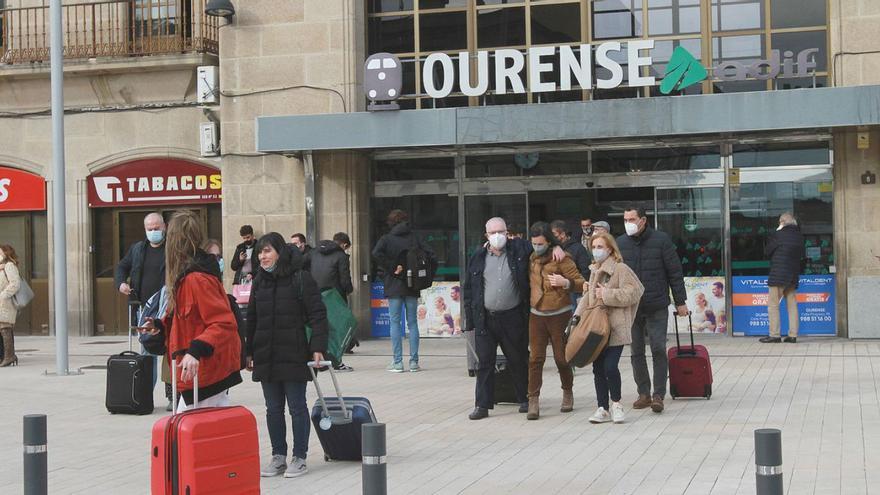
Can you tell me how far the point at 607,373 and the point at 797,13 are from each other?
947cm

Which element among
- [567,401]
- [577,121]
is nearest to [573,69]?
[577,121]

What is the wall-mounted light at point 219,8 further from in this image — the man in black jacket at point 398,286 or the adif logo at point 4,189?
the man in black jacket at point 398,286

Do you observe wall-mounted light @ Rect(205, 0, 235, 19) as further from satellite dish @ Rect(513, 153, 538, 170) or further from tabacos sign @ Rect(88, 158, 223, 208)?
satellite dish @ Rect(513, 153, 538, 170)

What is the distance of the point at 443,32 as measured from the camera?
62.9ft

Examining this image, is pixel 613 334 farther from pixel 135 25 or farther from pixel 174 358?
pixel 135 25

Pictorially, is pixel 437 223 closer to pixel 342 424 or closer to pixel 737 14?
pixel 737 14

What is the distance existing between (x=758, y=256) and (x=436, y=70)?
5.40m

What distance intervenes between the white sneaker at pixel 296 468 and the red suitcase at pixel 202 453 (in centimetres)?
160

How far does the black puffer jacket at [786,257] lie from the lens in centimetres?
1688

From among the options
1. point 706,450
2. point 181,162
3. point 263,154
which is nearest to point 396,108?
point 263,154

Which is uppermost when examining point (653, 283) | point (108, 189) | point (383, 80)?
point (383, 80)

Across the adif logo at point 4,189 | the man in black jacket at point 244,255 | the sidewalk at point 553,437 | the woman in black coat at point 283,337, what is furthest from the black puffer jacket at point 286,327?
the adif logo at point 4,189

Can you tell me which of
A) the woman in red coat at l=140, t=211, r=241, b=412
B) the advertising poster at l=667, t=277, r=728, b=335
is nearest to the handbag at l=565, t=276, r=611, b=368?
the woman in red coat at l=140, t=211, r=241, b=412

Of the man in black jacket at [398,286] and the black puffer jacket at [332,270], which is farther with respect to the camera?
the black puffer jacket at [332,270]
